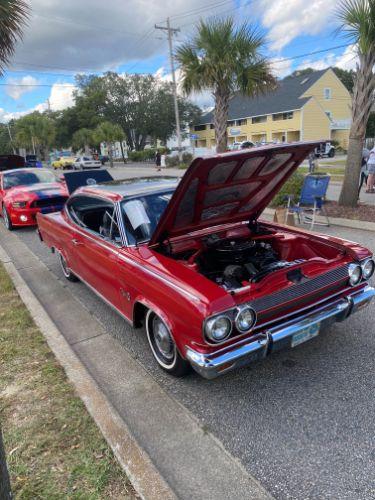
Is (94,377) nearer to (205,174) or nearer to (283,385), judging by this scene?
(283,385)

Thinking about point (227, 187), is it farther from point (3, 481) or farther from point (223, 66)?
point (223, 66)

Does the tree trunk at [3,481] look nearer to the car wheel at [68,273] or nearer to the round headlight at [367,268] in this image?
the round headlight at [367,268]

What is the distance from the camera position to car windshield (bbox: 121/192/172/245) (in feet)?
11.6

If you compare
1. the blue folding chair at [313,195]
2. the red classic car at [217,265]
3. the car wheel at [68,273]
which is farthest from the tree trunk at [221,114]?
the red classic car at [217,265]

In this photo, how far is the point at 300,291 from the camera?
9.32 ft

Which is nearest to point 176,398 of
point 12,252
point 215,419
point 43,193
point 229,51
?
point 215,419

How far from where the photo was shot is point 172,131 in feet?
206

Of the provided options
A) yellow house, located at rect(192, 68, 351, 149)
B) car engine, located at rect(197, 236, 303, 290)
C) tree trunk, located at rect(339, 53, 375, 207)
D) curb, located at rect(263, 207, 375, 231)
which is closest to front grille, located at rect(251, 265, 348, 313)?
car engine, located at rect(197, 236, 303, 290)

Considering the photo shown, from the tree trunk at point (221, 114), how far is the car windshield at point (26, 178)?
16.0 feet

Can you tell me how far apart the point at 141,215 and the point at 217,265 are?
2.87 feet

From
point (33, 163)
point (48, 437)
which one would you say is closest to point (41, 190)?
point (48, 437)

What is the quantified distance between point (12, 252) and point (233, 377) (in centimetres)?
607

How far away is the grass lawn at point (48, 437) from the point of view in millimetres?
2152

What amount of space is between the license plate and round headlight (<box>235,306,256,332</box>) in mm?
400
